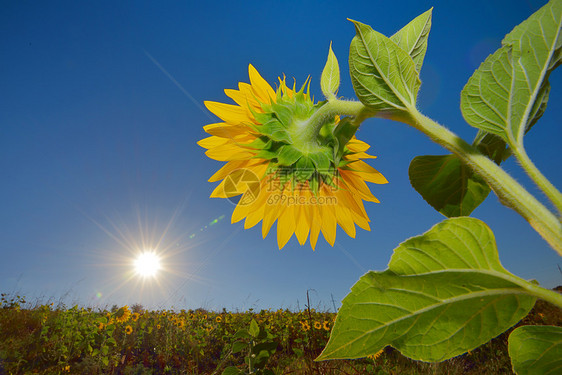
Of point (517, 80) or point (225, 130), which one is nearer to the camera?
point (517, 80)

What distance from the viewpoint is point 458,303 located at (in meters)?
0.38

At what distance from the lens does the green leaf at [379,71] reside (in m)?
0.47

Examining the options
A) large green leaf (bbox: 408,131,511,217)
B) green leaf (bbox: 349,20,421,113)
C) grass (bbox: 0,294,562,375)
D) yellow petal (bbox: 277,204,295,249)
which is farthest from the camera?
grass (bbox: 0,294,562,375)

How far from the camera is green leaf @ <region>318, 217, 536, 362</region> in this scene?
0.36 m

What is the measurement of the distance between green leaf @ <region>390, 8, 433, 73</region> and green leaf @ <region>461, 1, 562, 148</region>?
0.13 metres

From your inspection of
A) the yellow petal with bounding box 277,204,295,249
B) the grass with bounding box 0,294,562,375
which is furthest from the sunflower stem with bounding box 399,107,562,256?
the grass with bounding box 0,294,562,375

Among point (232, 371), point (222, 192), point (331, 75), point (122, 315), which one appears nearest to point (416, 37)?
point (331, 75)

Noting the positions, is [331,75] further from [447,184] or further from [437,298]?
[437,298]

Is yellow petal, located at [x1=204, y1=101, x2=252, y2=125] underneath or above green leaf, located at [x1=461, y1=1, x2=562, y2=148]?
above

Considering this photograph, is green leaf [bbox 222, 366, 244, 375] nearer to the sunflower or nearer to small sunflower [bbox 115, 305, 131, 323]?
the sunflower

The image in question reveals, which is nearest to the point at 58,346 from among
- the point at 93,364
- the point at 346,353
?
the point at 93,364

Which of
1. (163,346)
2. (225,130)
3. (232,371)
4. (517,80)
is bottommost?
(232,371)

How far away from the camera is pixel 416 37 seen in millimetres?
528

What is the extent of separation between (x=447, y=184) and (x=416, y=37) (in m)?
0.27
